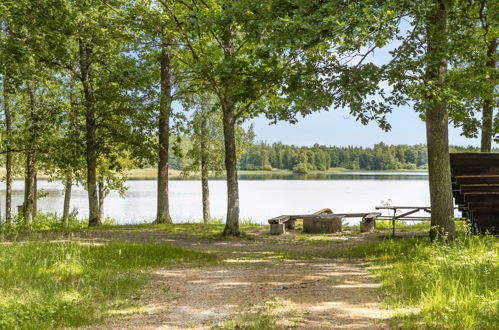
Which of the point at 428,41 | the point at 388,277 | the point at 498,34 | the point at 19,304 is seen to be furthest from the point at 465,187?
the point at 19,304

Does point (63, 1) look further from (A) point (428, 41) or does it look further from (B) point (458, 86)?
(B) point (458, 86)

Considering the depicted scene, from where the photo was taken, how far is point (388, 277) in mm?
8078

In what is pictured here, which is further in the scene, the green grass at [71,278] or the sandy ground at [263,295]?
the green grass at [71,278]

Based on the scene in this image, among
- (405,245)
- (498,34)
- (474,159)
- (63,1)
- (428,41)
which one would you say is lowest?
(405,245)

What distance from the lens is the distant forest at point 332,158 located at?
148 metres

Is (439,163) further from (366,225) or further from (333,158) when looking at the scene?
(333,158)

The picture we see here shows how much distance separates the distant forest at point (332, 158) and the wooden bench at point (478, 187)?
12368 centimetres

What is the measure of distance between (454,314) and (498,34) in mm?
12449

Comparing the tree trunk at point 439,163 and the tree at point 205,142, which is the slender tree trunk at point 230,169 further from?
the tree at point 205,142

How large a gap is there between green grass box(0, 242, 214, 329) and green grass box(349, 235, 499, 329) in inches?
176

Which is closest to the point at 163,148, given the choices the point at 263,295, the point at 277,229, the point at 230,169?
the point at 230,169

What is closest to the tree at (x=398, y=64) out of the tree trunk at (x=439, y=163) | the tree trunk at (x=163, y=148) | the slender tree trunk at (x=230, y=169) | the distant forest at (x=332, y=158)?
the tree trunk at (x=439, y=163)

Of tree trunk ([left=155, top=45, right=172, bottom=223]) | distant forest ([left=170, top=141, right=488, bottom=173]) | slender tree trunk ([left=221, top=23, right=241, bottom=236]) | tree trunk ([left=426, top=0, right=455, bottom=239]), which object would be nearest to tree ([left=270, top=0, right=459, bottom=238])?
tree trunk ([left=426, top=0, right=455, bottom=239])

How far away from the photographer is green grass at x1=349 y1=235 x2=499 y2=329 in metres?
5.38
